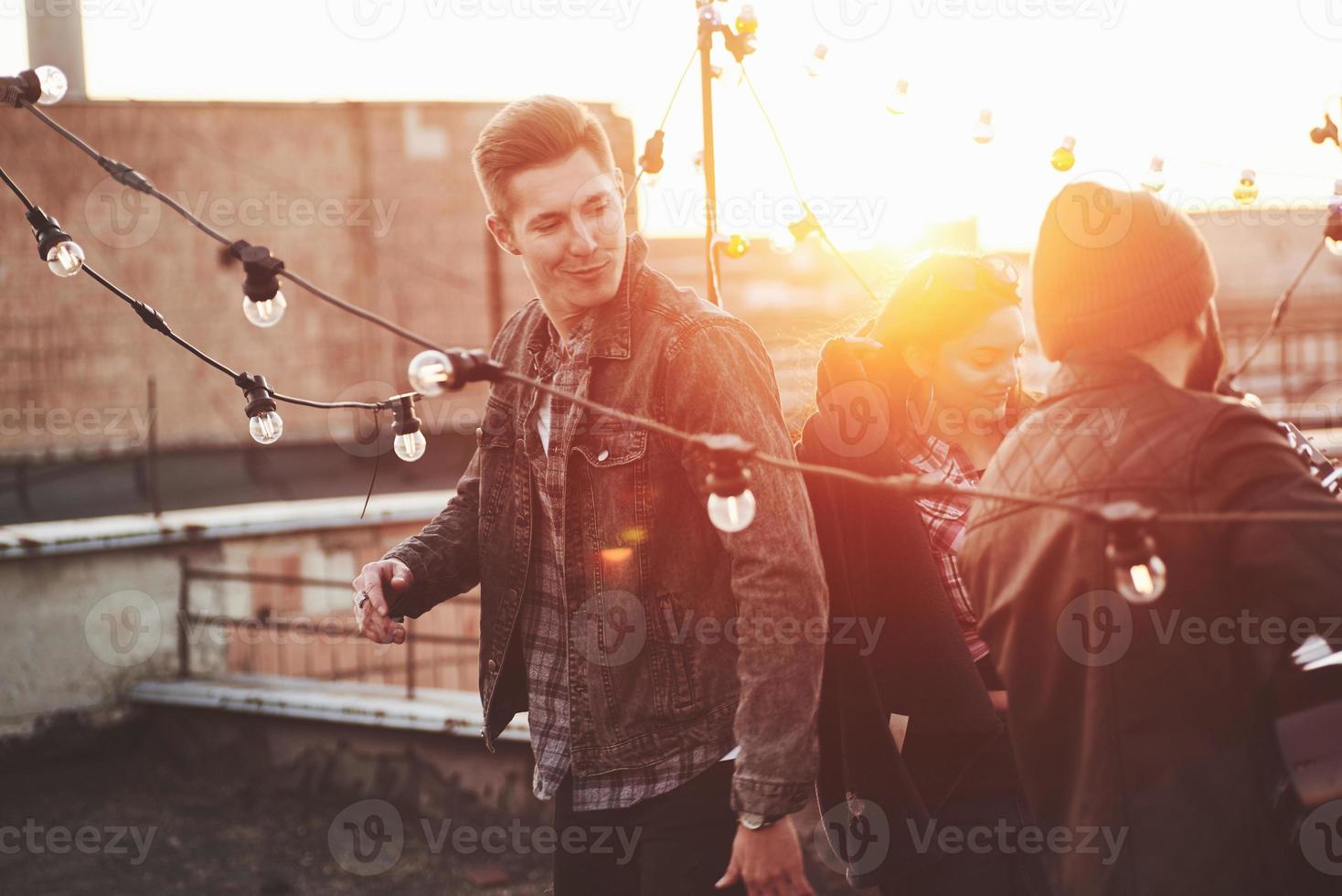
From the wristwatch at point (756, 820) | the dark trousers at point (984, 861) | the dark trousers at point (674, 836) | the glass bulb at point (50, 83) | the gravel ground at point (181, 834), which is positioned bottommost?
the gravel ground at point (181, 834)

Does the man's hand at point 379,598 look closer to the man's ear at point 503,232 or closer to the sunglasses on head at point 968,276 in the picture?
the man's ear at point 503,232

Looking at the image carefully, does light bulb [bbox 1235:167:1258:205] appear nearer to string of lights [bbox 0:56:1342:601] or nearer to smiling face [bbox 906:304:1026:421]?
smiling face [bbox 906:304:1026:421]

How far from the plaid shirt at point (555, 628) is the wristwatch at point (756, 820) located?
0.27m

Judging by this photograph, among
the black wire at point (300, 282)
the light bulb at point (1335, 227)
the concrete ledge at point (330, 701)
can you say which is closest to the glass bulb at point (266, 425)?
the black wire at point (300, 282)

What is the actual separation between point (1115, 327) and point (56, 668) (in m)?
7.63

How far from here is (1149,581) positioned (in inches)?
55.4

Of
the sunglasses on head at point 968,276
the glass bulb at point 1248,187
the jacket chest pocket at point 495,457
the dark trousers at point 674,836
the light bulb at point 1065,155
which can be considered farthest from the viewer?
the glass bulb at point 1248,187

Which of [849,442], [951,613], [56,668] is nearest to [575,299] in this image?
[849,442]

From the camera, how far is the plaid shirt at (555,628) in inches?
85.9

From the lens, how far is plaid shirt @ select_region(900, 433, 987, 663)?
2555 millimetres

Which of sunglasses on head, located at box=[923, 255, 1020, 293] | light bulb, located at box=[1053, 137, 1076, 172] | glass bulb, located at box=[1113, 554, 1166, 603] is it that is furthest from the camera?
light bulb, located at box=[1053, 137, 1076, 172]

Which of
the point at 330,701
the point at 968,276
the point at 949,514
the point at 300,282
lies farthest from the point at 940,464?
the point at 330,701

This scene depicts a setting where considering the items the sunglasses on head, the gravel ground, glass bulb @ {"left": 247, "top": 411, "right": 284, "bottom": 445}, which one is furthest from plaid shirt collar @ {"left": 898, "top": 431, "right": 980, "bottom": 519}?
the gravel ground

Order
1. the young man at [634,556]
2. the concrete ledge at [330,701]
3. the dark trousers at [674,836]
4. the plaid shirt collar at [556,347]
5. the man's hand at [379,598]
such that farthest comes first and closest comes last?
the concrete ledge at [330,701] < the man's hand at [379,598] < the plaid shirt collar at [556,347] < the dark trousers at [674,836] < the young man at [634,556]
